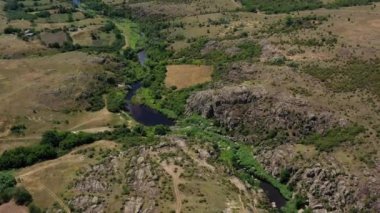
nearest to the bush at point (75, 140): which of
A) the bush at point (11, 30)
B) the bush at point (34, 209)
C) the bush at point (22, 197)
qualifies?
the bush at point (22, 197)

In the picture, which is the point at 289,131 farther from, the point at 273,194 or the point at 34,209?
the point at 34,209

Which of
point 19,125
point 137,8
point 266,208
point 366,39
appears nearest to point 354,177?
point 266,208

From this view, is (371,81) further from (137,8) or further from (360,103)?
(137,8)

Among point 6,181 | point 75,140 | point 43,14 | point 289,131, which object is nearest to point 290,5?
point 289,131

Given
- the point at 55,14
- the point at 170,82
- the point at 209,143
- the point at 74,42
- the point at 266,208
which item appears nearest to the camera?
the point at 266,208

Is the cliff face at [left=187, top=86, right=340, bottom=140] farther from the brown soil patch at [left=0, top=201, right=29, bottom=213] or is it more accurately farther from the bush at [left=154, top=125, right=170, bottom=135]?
the brown soil patch at [left=0, top=201, right=29, bottom=213]
